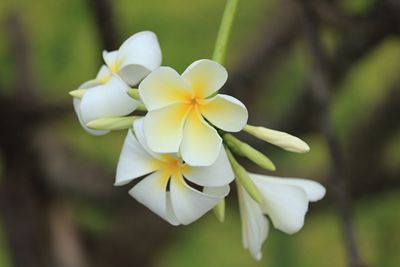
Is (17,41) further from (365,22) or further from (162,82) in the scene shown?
(162,82)

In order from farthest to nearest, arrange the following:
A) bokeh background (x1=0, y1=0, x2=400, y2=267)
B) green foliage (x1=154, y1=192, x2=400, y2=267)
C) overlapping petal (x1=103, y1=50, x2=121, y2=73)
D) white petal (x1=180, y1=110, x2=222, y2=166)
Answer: green foliage (x1=154, y1=192, x2=400, y2=267), bokeh background (x1=0, y1=0, x2=400, y2=267), overlapping petal (x1=103, y1=50, x2=121, y2=73), white petal (x1=180, y1=110, x2=222, y2=166)

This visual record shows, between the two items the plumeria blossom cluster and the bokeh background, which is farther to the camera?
the bokeh background

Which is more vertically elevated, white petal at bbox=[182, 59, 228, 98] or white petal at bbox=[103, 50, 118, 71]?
white petal at bbox=[182, 59, 228, 98]

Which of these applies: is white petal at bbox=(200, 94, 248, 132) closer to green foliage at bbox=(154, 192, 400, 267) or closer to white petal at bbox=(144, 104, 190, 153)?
white petal at bbox=(144, 104, 190, 153)

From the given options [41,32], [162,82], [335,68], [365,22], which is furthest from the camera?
[41,32]

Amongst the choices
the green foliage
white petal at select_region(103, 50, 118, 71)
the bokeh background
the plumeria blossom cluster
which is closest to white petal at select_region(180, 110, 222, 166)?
the plumeria blossom cluster

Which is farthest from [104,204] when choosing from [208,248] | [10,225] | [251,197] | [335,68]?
[251,197]

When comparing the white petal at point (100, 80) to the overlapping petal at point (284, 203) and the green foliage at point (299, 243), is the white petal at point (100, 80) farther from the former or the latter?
the green foliage at point (299, 243)

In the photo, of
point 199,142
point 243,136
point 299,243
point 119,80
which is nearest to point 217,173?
point 199,142
